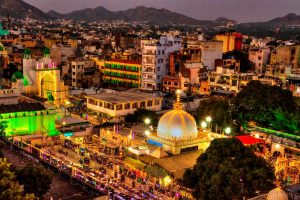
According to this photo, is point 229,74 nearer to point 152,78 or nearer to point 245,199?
point 152,78

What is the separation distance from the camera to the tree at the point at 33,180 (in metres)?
16.3

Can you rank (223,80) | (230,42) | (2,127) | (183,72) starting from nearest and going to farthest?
(2,127) → (223,80) → (183,72) → (230,42)

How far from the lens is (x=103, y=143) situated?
1179 inches

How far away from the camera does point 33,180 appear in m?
16.3

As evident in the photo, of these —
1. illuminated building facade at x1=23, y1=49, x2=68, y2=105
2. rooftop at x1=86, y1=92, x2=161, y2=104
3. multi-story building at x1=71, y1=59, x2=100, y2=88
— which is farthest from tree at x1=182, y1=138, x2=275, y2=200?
multi-story building at x1=71, y1=59, x2=100, y2=88

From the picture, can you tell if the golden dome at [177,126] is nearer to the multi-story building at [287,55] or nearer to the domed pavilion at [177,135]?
the domed pavilion at [177,135]

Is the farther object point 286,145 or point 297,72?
point 297,72

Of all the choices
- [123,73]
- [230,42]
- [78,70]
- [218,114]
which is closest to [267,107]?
[218,114]

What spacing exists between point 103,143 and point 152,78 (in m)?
27.1

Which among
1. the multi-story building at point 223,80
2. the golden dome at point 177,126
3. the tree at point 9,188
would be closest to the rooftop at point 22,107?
the golden dome at point 177,126

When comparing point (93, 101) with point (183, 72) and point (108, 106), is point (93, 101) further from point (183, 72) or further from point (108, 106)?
point (183, 72)

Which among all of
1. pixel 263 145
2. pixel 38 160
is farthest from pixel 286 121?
pixel 38 160

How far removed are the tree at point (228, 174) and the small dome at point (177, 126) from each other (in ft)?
18.7

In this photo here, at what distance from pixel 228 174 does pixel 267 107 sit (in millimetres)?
17030
